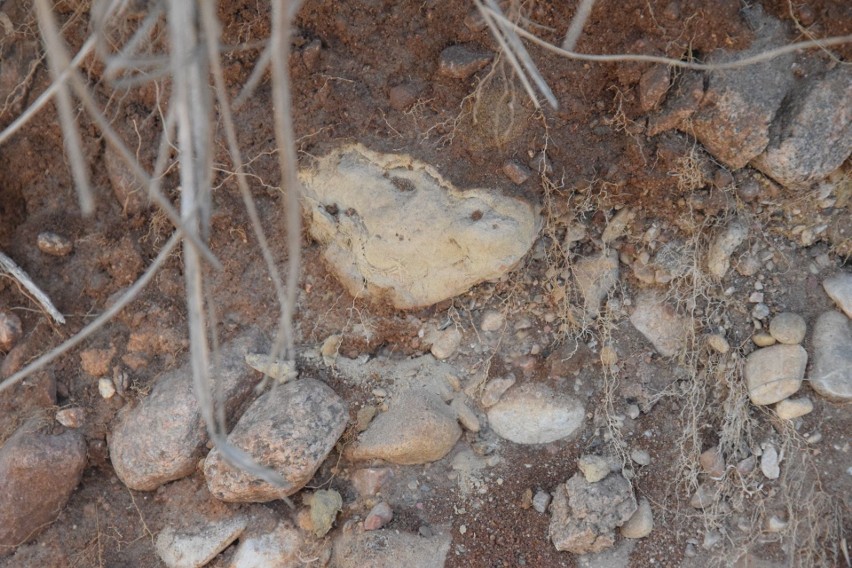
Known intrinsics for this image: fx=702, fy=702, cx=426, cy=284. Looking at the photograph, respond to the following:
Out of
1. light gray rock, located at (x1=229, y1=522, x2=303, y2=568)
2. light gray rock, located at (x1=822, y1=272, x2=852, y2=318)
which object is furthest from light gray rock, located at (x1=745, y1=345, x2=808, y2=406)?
light gray rock, located at (x1=229, y1=522, x2=303, y2=568)

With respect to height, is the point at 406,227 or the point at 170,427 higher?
the point at 406,227

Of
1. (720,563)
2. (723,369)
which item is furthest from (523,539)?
(723,369)

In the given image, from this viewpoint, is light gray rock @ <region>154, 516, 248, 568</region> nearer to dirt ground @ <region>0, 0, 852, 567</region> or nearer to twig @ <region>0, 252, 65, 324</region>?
dirt ground @ <region>0, 0, 852, 567</region>

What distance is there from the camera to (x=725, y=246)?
186 centimetres

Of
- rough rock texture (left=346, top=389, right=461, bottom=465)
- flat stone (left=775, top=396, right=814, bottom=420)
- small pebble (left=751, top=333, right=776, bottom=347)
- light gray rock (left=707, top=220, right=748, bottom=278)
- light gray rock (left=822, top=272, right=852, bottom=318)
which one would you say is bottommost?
flat stone (left=775, top=396, right=814, bottom=420)

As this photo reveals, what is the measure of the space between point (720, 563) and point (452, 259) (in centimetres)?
105

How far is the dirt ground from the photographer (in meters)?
1.80

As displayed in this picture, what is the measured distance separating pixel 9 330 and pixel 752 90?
7.10 feet

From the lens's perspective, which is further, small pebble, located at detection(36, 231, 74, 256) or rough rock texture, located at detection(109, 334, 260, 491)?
small pebble, located at detection(36, 231, 74, 256)

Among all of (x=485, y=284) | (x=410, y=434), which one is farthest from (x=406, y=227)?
(x=410, y=434)

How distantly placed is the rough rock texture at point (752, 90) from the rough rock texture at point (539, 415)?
2.67 ft

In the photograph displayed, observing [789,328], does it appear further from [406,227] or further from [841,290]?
[406,227]

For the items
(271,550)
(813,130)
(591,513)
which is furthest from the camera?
(271,550)

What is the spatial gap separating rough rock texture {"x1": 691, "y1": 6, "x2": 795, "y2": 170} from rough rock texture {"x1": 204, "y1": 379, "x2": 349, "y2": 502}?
125 centimetres
